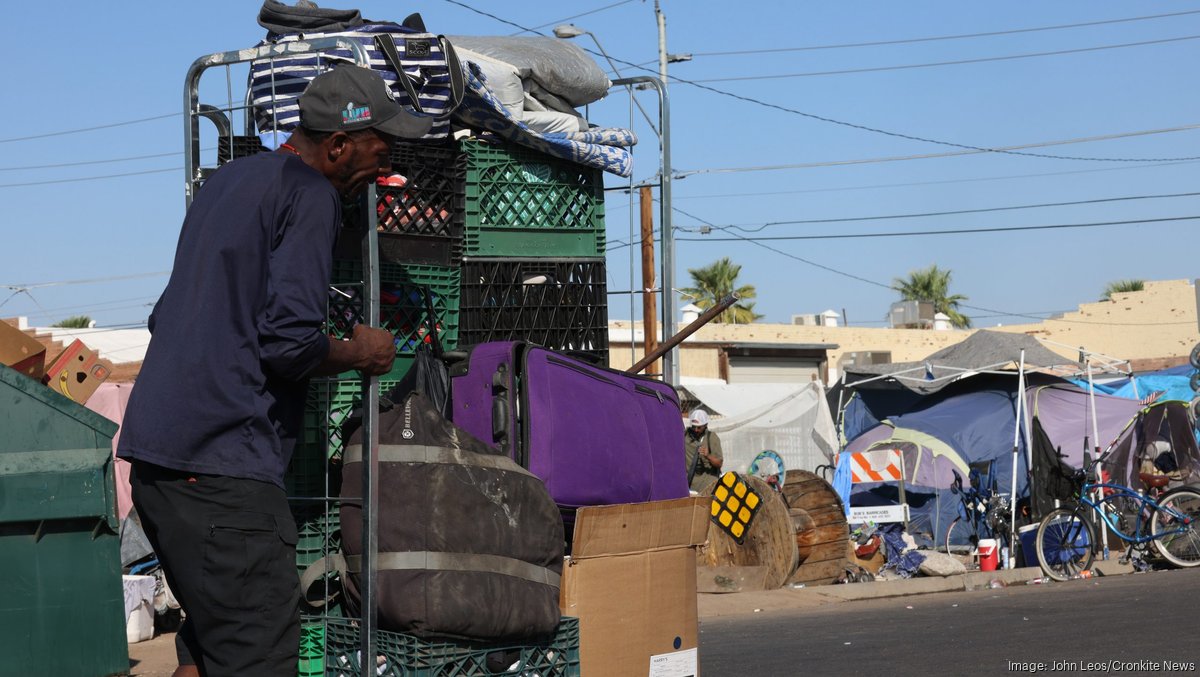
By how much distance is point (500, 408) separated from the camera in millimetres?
4293

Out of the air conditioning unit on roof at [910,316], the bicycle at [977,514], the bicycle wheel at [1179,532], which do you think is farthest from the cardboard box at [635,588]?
the air conditioning unit on roof at [910,316]

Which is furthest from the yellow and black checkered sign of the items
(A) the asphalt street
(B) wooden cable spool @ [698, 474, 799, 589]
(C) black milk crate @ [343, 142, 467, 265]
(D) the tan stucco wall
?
(D) the tan stucco wall

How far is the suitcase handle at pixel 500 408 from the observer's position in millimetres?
4266

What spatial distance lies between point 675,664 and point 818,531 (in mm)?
9518

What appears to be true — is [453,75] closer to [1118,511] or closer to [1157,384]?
[1118,511]

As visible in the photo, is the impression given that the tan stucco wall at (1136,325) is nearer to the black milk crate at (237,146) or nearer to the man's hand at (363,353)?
the black milk crate at (237,146)

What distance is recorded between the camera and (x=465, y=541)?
3.63 m

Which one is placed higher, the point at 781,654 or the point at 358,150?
the point at 358,150

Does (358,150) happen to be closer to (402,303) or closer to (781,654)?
(402,303)

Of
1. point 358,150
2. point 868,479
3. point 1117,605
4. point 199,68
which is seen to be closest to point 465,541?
point 358,150

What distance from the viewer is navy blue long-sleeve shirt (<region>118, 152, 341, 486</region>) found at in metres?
2.97

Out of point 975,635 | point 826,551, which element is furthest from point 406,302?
point 826,551

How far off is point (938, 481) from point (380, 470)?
16.0 metres

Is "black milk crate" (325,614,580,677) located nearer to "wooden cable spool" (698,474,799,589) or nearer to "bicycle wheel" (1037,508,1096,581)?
"wooden cable spool" (698,474,799,589)
